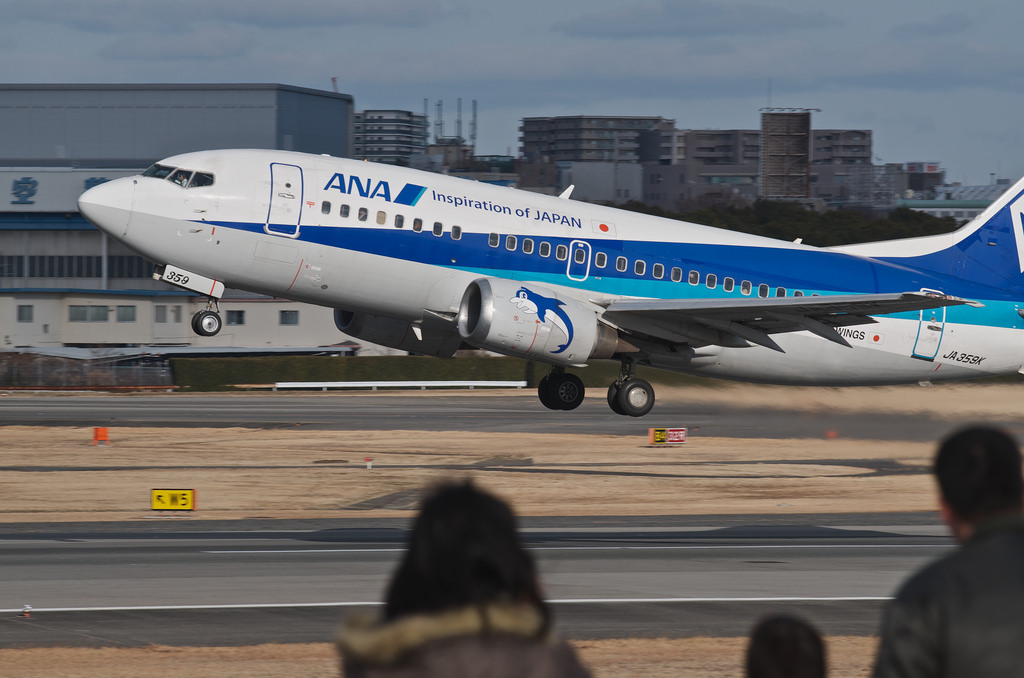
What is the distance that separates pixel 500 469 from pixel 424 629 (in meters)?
40.3

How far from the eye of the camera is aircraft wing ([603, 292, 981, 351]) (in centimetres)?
2697

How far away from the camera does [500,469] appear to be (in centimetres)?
4394

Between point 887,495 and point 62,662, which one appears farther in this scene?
point 887,495

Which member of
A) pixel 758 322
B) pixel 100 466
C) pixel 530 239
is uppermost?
pixel 530 239

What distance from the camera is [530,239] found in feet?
92.1

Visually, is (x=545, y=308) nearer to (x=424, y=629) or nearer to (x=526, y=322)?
(x=526, y=322)

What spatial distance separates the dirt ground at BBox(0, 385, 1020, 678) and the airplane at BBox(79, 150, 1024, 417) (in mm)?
4394

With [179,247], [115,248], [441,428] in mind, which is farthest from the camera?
[115,248]

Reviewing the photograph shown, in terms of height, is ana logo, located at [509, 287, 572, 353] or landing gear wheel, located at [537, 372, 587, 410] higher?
ana logo, located at [509, 287, 572, 353]

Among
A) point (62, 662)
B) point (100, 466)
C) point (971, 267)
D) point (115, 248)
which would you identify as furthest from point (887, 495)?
point (115, 248)

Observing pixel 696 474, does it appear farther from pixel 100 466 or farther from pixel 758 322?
pixel 100 466

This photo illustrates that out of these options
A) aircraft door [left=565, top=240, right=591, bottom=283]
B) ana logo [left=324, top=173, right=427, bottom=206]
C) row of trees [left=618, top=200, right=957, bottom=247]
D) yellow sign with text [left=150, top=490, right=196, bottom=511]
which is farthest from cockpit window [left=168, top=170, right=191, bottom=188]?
row of trees [left=618, top=200, right=957, bottom=247]

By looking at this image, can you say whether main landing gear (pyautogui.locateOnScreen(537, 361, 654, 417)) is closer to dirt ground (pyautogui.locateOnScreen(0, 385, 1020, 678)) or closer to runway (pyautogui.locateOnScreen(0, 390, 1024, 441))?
dirt ground (pyautogui.locateOnScreen(0, 385, 1020, 678))

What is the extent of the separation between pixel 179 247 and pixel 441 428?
3165 centimetres
